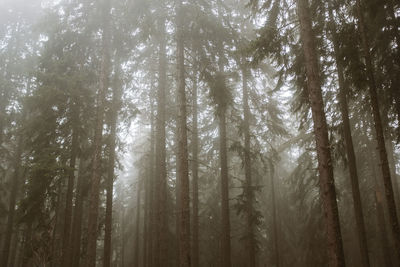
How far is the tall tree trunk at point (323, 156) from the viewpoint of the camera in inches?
288

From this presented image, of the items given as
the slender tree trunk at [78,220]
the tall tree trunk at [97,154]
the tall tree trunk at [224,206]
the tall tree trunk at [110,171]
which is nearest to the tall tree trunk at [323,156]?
the tall tree trunk at [224,206]

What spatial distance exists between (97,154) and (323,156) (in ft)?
27.0

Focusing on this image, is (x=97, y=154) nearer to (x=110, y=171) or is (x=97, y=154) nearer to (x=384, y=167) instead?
(x=110, y=171)

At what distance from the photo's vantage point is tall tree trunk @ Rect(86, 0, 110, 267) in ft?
36.7

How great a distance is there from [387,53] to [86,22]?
40.6 feet

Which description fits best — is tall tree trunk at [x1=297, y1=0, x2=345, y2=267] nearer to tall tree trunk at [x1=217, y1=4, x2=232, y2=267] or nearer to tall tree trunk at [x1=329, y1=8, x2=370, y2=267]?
tall tree trunk at [x1=329, y1=8, x2=370, y2=267]

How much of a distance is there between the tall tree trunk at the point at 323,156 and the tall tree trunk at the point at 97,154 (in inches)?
313

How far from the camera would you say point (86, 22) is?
1366 centimetres

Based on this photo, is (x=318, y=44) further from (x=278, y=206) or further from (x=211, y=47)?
(x=278, y=206)

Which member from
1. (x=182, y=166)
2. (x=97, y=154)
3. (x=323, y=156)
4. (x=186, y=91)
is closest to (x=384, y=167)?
(x=323, y=156)

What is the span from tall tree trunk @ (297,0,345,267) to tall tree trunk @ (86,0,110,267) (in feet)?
26.1

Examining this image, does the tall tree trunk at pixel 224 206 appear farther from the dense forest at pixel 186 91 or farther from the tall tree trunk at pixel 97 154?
the tall tree trunk at pixel 97 154

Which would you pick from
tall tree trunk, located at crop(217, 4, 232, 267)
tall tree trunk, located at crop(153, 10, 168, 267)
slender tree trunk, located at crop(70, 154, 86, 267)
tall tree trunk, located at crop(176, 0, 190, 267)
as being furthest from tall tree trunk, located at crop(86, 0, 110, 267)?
tall tree trunk, located at crop(217, 4, 232, 267)

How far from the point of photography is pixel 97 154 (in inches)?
473
